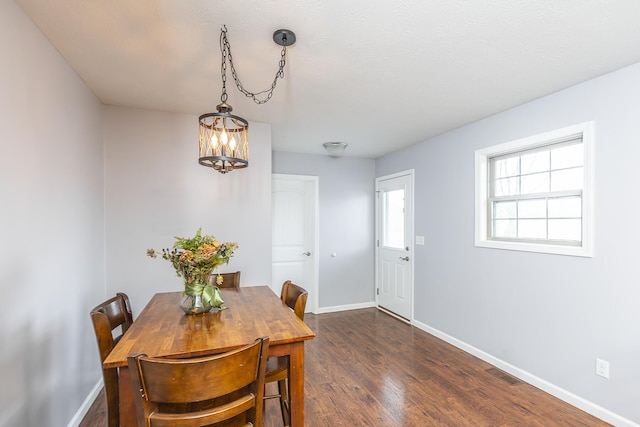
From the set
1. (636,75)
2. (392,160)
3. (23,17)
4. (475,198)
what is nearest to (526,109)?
(636,75)

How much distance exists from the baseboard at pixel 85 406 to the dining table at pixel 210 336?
0.99m

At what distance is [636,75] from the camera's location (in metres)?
2.04

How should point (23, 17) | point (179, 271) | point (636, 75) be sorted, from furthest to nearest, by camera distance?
point (636, 75), point (179, 271), point (23, 17)

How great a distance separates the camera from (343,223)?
188 inches

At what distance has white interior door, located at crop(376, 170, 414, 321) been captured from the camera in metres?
4.23

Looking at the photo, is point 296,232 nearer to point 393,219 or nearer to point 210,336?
point 393,219

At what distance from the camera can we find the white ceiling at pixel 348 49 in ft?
5.00

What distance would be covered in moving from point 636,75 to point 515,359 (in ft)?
7.81

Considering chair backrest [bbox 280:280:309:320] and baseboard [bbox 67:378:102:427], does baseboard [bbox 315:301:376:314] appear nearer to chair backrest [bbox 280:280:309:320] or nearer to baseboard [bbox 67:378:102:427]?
chair backrest [bbox 280:280:309:320]

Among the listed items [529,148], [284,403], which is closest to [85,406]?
[284,403]

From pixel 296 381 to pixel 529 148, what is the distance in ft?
9.10

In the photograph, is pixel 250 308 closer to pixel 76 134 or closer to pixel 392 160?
pixel 76 134

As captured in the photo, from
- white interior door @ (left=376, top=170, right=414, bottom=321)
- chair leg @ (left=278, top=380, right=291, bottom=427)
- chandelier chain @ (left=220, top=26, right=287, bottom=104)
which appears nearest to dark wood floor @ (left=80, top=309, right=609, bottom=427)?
chair leg @ (left=278, top=380, right=291, bottom=427)

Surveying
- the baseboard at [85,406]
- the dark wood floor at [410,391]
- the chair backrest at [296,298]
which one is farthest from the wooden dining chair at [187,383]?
the baseboard at [85,406]
